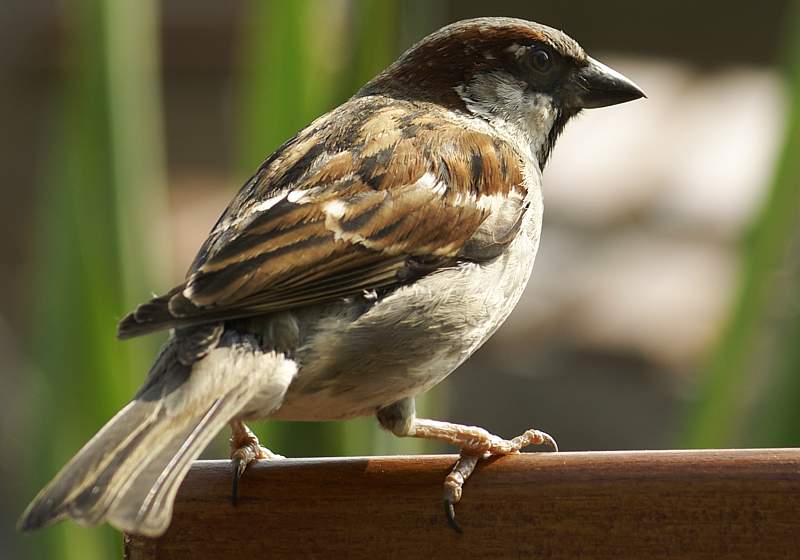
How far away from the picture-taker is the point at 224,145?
645 cm

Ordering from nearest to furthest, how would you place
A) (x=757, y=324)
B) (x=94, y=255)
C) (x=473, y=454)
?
1. (x=473, y=454)
2. (x=757, y=324)
3. (x=94, y=255)

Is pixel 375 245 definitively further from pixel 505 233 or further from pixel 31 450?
pixel 31 450

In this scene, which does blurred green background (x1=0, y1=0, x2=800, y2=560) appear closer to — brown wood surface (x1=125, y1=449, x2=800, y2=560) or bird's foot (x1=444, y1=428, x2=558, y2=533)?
bird's foot (x1=444, y1=428, x2=558, y2=533)

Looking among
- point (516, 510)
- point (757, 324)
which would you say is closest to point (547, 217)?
point (757, 324)

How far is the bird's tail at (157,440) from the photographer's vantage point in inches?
59.7

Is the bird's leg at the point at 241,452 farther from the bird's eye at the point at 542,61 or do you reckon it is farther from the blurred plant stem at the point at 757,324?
the blurred plant stem at the point at 757,324

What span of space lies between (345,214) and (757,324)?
1201 millimetres

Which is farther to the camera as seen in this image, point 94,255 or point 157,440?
point 94,255

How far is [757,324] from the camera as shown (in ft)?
9.71

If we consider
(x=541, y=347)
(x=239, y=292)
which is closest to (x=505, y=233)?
(x=239, y=292)

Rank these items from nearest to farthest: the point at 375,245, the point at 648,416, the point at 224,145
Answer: the point at 375,245 < the point at 648,416 < the point at 224,145

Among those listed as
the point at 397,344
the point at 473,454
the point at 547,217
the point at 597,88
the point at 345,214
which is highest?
the point at 597,88

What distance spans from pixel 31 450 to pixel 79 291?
411 mm

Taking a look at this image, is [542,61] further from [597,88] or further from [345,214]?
[345,214]
